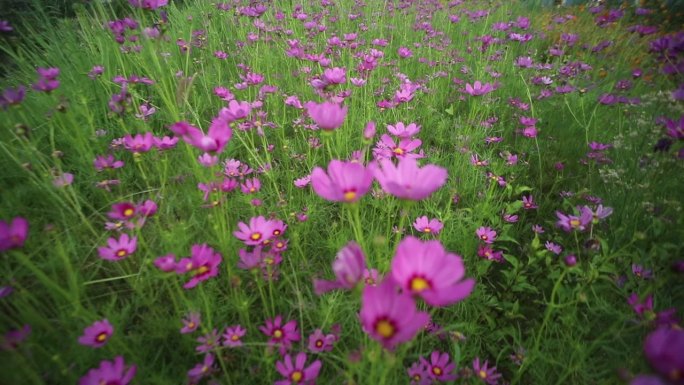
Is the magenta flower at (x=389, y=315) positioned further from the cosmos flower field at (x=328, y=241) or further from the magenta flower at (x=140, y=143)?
the magenta flower at (x=140, y=143)

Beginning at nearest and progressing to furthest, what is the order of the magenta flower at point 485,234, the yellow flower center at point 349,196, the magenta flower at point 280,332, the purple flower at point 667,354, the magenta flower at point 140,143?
the purple flower at point 667,354
the yellow flower center at point 349,196
the magenta flower at point 280,332
the magenta flower at point 140,143
the magenta flower at point 485,234

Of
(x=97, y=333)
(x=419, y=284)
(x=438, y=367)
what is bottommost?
(x=438, y=367)

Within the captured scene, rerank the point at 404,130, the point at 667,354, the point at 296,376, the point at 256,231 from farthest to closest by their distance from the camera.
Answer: the point at 404,130 → the point at 256,231 → the point at 296,376 → the point at 667,354

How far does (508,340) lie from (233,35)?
3.82 metres

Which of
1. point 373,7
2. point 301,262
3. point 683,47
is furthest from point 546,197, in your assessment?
point 373,7

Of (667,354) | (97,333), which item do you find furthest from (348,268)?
(97,333)

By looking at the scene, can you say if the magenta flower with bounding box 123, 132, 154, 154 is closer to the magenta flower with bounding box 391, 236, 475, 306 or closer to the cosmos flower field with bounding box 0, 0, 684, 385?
the cosmos flower field with bounding box 0, 0, 684, 385

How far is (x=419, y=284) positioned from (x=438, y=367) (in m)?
0.62

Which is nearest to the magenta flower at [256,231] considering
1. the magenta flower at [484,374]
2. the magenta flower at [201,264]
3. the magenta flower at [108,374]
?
the magenta flower at [201,264]

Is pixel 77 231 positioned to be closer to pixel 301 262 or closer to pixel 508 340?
pixel 301 262

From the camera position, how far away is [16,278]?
3.82 ft

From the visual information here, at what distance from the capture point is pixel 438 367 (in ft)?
3.49

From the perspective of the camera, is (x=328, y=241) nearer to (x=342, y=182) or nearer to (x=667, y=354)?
(x=342, y=182)

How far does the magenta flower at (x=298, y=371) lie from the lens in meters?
0.95
